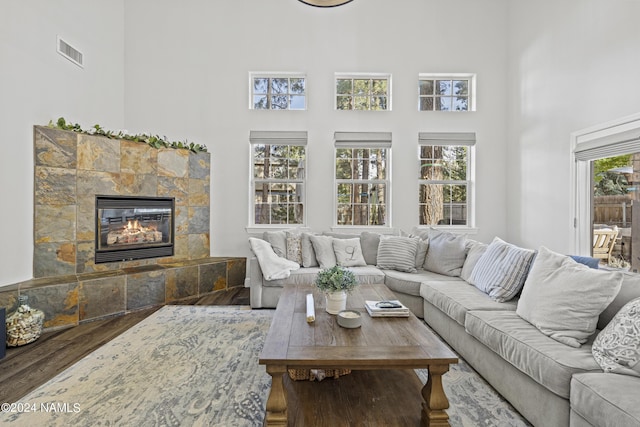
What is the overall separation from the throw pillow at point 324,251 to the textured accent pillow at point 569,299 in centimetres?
217

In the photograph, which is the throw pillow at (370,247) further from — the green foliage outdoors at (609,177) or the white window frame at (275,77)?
the green foliage outdoors at (609,177)

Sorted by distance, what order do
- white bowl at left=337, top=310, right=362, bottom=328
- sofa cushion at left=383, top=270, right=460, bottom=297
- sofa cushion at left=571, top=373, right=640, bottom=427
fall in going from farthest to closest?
sofa cushion at left=383, top=270, right=460, bottom=297, white bowl at left=337, top=310, right=362, bottom=328, sofa cushion at left=571, top=373, right=640, bottom=427

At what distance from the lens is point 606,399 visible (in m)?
1.30

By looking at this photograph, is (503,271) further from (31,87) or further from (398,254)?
(31,87)

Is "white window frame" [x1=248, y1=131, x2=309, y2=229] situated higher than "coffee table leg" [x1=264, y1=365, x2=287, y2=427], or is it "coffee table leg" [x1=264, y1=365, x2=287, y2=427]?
"white window frame" [x1=248, y1=131, x2=309, y2=229]

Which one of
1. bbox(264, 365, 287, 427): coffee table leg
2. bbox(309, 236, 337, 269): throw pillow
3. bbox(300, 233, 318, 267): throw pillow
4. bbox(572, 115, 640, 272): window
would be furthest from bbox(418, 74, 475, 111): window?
bbox(264, 365, 287, 427): coffee table leg

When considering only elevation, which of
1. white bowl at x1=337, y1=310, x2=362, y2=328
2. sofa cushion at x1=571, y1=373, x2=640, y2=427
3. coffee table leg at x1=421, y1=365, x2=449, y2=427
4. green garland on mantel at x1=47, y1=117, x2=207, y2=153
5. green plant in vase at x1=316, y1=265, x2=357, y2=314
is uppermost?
green garland on mantel at x1=47, y1=117, x2=207, y2=153

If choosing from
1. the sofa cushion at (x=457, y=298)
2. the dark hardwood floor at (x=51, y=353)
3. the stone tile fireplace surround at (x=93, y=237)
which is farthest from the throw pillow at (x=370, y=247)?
the dark hardwood floor at (x=51, y=353)

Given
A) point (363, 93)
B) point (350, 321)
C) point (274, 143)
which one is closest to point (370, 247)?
point (274, 143)

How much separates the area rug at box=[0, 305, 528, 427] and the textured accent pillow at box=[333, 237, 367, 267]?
4.67 ft

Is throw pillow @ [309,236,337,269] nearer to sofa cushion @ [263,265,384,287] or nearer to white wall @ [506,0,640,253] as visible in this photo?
sofa cushion @ [263,265,384,287]

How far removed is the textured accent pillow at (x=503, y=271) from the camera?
98.5 inches

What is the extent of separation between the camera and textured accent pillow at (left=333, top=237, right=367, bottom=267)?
13.0ft

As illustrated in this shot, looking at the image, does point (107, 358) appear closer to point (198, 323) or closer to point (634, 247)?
point (198, 323)
